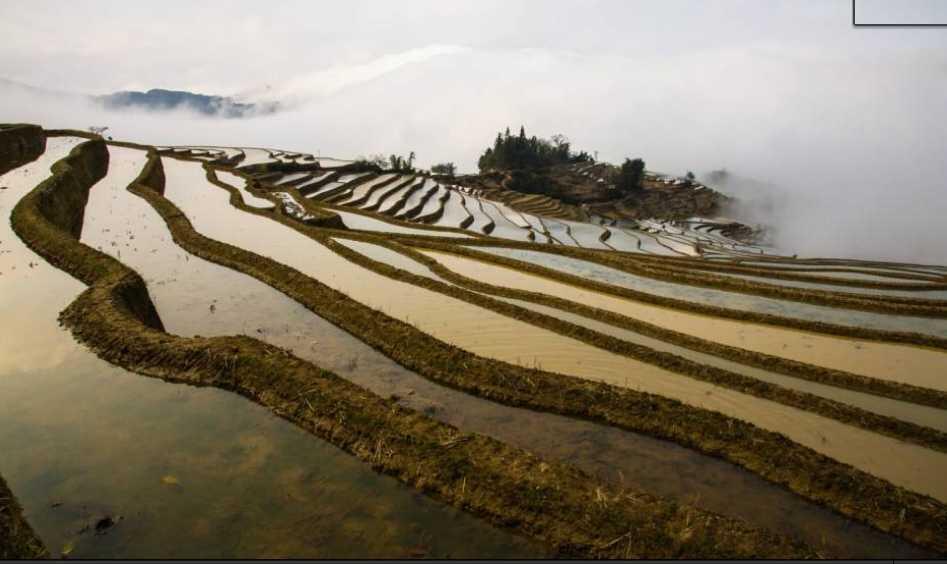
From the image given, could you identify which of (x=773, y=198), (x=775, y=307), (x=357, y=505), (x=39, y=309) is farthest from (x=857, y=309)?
(x=773, y=198)

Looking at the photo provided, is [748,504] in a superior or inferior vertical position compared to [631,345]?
inferior

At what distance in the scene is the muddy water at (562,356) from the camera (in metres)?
6.29

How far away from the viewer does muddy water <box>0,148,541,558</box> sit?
4.30 meters

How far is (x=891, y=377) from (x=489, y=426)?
24.4ft

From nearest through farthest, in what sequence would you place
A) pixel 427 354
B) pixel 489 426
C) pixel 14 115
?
pixel 489 426, pixel 427 354, pixel 14 115

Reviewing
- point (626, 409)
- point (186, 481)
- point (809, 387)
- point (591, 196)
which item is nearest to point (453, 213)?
point (809, 387)

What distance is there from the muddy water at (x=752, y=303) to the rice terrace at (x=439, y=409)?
0.41 feet

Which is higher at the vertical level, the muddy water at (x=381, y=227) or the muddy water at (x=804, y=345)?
the muddy water at (x=381, y=227)

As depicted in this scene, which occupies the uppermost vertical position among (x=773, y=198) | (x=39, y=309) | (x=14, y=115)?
(x=14, y=115)

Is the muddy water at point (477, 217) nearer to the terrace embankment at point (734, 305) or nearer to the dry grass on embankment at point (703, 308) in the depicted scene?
the dry grass on embankment at point (703, 308)

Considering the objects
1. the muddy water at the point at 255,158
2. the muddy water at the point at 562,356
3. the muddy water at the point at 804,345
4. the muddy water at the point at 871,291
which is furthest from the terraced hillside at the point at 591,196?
the muddy water at the point at 804,345

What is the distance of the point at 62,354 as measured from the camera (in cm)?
719

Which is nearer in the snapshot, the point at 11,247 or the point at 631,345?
the point at 631,345

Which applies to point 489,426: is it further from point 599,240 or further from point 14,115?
point 14,115
